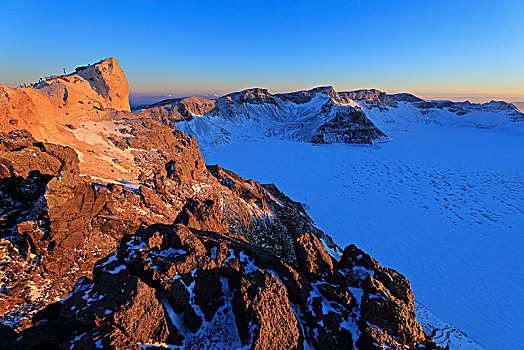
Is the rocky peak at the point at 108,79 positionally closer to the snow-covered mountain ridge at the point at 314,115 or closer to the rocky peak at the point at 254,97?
the snow-covered mountain ridge at the point at 314,115

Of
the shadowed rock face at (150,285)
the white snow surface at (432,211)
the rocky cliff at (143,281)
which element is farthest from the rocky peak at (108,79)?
Answer: the white snow surface at (432,211)

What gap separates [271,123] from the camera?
12794 cm

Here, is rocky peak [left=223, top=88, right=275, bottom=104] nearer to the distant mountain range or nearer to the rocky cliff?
the distant mountain range

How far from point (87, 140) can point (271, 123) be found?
377 feet

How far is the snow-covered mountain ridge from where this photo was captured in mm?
93125

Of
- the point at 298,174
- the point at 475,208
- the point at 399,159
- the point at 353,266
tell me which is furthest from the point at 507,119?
the point at 353,266

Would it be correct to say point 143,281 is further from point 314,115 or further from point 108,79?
point 314,115

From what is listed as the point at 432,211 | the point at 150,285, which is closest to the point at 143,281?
the point at 150,285

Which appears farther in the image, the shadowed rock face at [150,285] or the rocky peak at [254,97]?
the rocky peak at [254,97]

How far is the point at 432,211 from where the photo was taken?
33875 millimetres

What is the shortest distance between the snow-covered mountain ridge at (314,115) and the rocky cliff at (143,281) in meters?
57.1

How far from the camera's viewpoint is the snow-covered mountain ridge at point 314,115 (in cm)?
9312

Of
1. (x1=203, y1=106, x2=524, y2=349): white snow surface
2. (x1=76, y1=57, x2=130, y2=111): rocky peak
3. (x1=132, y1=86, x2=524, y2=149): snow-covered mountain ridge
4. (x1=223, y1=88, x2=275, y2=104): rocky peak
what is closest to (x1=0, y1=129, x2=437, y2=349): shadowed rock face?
(x1=203, y1=106, x2=524, y2=349): white snow surface

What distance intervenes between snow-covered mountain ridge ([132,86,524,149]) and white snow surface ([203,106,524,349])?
42.2ft
